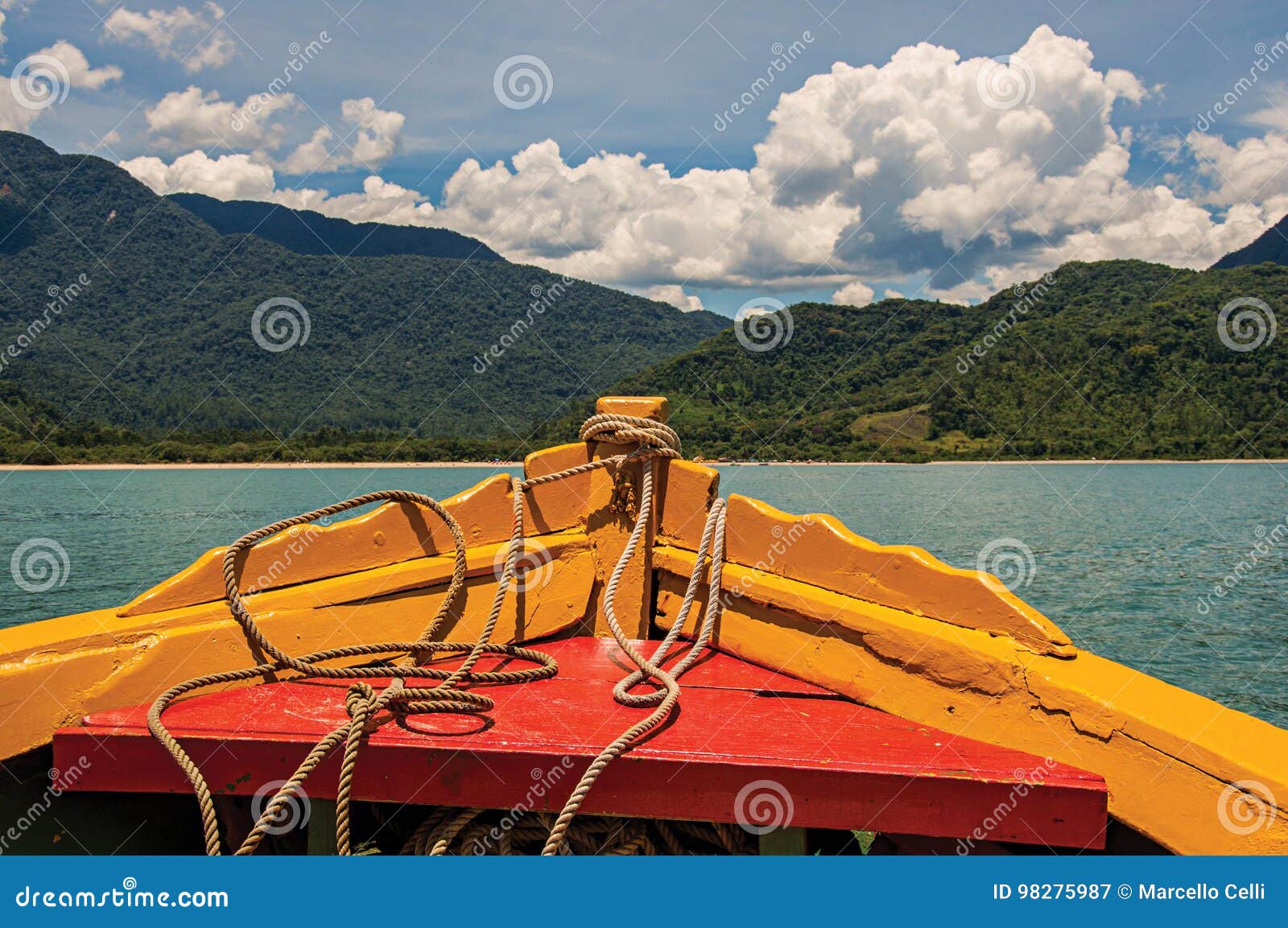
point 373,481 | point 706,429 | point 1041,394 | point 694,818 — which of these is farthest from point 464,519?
point 1041,394

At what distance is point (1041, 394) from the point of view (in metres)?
67.6

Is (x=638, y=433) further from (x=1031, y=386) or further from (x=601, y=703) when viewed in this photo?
(x=1031, y=386)

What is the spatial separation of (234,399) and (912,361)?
6647 centimetres

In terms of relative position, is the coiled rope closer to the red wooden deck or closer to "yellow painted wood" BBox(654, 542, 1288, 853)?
the red wooden deck

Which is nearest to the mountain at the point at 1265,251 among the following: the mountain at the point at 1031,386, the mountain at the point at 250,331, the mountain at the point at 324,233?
the mountain at the point at 1031,386

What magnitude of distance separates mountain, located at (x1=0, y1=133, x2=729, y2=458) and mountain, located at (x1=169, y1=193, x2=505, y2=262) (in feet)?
83.1

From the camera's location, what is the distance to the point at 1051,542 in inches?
1175

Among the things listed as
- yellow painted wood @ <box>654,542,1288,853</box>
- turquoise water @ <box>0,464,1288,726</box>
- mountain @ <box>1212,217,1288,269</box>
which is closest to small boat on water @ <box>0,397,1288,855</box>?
yellow painted wood @ <box>654,542,1288,853</box>

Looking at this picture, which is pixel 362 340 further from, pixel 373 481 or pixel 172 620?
pixel 172 620

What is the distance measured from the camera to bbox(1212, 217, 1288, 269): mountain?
332 ft

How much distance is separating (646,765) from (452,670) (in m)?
→ 1.16

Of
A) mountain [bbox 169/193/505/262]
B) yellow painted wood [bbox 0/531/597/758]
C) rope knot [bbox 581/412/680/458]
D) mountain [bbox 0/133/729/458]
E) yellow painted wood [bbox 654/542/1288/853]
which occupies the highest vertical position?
mountain [bbox 169/193/505/262]

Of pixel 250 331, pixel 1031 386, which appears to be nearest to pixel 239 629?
pixel 1031 386

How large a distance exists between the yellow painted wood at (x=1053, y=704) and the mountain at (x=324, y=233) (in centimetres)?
14097
